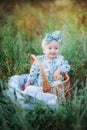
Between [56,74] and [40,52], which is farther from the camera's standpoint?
[40,52]

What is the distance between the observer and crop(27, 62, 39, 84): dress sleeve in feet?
10.2

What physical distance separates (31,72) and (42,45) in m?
0.22

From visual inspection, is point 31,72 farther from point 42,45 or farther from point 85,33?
point 85,33

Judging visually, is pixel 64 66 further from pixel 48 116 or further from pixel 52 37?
pixel 48 116

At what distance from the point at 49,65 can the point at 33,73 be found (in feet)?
0.42

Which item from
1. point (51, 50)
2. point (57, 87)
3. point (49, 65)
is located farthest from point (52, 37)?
point (57, 87)

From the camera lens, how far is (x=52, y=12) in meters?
3.44

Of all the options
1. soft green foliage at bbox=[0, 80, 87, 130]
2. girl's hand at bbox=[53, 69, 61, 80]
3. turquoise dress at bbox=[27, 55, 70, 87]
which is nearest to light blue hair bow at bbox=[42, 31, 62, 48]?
turquoise dress at bbox=[27, 55, 70, 87]

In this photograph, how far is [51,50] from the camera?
10.2 feet

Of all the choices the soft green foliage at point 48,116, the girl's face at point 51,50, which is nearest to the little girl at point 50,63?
the girl's face at point 51,50

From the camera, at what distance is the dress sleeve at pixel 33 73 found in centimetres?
310

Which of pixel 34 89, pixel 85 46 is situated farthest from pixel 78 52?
pixel 34 89

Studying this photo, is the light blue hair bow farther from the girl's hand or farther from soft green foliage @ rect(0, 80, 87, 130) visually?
soft green foliage @ rect(0, 80, 87, 130)

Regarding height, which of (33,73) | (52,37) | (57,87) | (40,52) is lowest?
(57,87)
